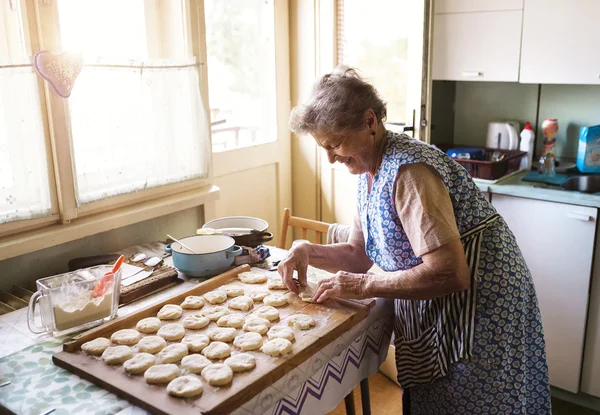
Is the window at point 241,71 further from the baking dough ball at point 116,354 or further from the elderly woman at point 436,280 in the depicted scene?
the baking dough ball at point 116,354

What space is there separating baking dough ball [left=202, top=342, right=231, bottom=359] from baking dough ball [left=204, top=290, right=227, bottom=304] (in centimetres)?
24

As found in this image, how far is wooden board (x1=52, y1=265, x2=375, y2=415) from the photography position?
110 cm

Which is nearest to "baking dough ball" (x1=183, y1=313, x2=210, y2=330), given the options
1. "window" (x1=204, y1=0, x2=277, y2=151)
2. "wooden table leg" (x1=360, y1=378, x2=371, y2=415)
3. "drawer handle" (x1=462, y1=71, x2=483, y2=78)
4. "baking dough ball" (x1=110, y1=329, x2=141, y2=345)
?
"baking dough ball" (x1=110, y1=329, x2=141, y2=345)

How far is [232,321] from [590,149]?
1950mm

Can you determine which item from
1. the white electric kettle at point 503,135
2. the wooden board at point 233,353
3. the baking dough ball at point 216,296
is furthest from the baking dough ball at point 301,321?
the white electric kettle at point 503,135

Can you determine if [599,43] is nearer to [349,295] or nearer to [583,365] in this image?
[583,365]

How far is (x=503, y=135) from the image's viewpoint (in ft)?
9.48

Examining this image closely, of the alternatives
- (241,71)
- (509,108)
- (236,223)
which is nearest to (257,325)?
(236,223)

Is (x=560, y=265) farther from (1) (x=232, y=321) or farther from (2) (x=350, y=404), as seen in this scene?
(1) (x=232, y=321)

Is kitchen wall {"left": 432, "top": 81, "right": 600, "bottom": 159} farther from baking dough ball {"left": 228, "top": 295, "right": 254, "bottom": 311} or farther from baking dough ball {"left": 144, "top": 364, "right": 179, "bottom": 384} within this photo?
baking dough ball {"left": 144, "top": 364, "right": 179, "bottom": 384}

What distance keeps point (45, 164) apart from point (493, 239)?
4.49 ft

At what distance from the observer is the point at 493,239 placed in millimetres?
1468

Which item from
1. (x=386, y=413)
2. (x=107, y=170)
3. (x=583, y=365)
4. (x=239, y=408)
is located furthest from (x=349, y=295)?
(x=583, y=365)

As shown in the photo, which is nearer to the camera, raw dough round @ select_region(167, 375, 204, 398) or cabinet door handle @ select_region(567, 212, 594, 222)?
raw dough round @ select_region(167, 375, 204, 398)
